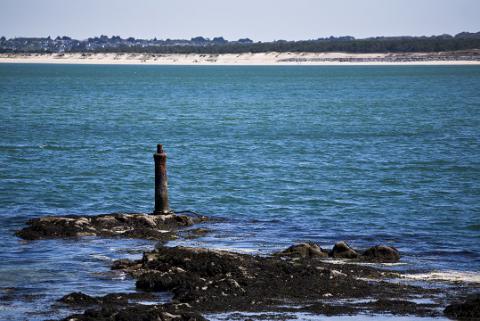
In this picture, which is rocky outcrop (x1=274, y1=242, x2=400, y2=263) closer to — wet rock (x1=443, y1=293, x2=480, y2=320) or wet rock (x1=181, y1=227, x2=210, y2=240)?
wet rock (x1=181, y1=227, x2=210, y2=240)

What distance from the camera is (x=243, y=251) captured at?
2173 centimetres

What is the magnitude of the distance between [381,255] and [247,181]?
1487 centimetres

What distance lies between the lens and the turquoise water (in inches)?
853

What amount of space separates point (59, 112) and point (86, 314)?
2375 inches

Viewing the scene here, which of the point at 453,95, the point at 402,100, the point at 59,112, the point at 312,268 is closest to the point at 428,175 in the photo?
the point at 312,268

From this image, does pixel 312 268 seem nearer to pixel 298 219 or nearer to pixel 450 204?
pixel 298 219

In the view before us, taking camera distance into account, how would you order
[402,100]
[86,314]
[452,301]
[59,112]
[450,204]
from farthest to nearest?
1. [402,100]
2. [59,112]
3. [450,204]
4. [452,301]
5. [86,314]

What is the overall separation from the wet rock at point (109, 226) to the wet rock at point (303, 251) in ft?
10.8

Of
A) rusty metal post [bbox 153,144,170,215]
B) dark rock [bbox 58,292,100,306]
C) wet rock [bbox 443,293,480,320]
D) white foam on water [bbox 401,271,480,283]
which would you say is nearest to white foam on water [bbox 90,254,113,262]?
dark rock [bbox 58,292,100,306]

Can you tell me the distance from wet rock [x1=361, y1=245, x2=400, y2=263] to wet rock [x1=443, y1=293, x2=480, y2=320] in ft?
14.0

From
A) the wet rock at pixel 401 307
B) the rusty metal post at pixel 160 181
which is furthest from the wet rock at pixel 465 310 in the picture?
the rusty metal post at pixel 160 181

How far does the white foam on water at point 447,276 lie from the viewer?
1933 centimetres

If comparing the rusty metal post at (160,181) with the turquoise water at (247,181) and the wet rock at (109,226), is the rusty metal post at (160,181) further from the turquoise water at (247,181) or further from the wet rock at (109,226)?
the turquoise water at (247,181)

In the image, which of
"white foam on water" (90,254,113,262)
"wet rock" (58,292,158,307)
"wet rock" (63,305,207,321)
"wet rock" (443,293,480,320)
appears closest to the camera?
"wet rock" (63,305,207,321)
